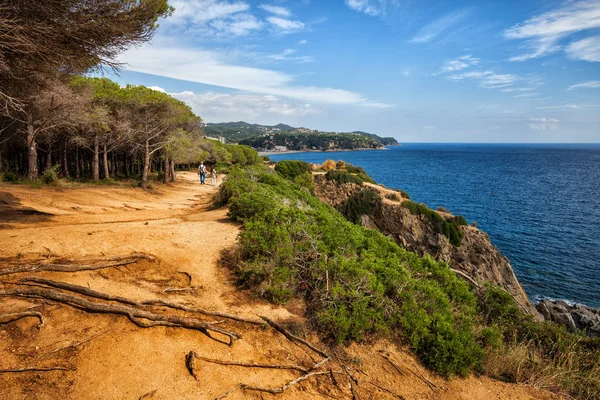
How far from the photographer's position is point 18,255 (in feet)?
23.1

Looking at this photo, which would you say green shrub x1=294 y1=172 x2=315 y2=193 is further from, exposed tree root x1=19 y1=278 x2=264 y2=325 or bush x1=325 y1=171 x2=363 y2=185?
exposed tree root x1=19 y1=278 x2=264 y2=325

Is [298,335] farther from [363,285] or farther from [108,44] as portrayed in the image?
[108,44]

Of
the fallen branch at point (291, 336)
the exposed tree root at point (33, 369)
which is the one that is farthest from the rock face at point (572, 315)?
the exposed tree root at point (33, 369)

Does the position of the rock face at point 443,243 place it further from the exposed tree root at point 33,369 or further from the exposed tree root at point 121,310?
the exposed tree root at point 33,369

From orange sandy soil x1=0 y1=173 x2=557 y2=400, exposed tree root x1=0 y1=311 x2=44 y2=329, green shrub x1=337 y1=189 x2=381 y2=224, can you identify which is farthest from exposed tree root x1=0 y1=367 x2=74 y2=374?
green shrub x1=337 y1=189 x2=381 y2=224

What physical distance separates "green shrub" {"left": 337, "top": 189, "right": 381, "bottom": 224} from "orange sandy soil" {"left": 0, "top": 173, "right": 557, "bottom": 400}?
27977 mm

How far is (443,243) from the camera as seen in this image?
2975 centimetres

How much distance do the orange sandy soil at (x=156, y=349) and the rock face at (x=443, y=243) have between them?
69.6 feet

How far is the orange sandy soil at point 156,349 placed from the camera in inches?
170

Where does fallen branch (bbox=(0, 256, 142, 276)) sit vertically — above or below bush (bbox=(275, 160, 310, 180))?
below

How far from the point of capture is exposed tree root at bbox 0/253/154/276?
6.18m

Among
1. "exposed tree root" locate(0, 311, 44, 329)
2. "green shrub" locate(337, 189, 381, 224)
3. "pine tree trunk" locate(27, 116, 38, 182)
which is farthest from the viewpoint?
"green shrub" locate(337, 189, 381, 224)

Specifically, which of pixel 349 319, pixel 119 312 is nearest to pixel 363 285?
pixel 349 319

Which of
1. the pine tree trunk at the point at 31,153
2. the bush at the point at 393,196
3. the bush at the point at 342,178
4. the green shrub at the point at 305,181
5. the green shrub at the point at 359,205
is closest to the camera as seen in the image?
the pine tree trunk at the point at 31,153
